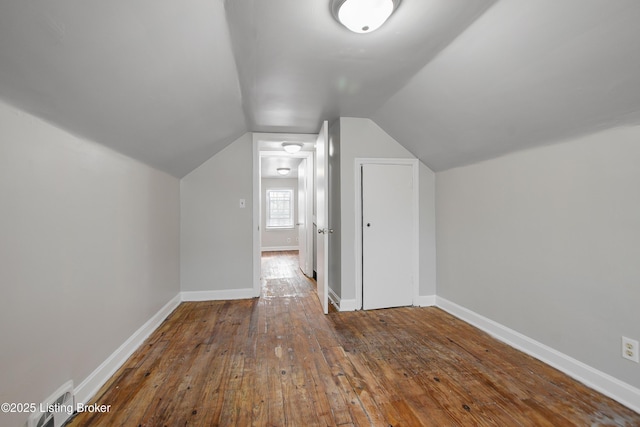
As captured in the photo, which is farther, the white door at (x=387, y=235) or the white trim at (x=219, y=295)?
the white trim at (x=219, y=295)

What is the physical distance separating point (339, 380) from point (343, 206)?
1.74 metres

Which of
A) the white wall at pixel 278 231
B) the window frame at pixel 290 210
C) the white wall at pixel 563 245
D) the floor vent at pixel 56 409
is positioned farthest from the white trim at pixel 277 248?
the floor vent at pixel 56 409

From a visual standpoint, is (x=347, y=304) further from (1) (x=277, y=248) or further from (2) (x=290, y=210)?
(2) (x=290, y=210)

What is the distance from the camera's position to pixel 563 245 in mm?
1921

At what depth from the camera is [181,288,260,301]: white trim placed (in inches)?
135

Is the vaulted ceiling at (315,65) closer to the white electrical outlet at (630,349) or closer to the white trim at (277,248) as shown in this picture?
the white electrical outlet at (630,349)

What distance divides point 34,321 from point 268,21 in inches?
73.4

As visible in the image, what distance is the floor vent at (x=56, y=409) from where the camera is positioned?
1.24 metres

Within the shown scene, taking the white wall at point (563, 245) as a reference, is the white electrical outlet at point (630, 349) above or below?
below

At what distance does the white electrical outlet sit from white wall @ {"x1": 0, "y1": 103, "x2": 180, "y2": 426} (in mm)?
2969

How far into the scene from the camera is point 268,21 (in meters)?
1.58

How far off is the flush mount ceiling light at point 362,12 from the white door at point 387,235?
1.74m

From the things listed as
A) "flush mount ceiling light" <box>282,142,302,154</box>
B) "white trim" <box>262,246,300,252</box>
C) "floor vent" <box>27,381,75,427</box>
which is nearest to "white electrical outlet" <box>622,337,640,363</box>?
"floor vent" <box>27,381,75,427</box>

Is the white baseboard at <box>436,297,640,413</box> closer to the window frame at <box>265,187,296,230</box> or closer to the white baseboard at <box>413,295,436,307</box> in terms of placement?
the white baseboard at <box>413,295,436,307</box>
